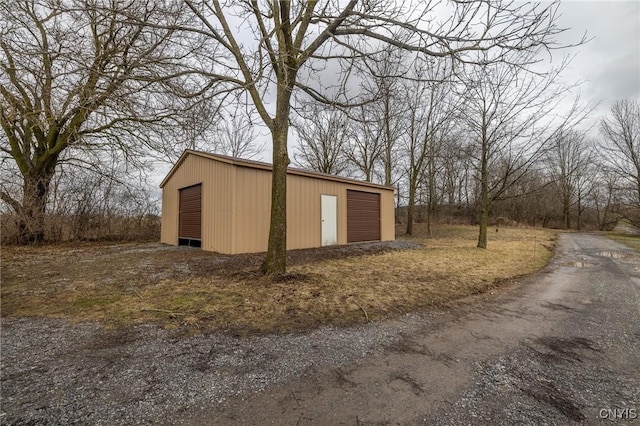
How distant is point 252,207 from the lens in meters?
8.82

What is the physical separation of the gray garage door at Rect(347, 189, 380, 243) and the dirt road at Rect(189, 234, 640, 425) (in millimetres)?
8331

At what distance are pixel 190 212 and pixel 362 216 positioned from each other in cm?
684

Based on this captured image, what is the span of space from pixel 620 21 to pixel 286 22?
5.15 meters

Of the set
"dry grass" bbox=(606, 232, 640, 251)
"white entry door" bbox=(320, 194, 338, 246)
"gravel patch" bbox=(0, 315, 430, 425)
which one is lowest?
"gravel patch" bbox=(0, 315, 430, 425)

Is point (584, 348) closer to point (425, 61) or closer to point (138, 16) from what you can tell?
point (425, 61)

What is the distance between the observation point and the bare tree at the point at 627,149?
783 inches

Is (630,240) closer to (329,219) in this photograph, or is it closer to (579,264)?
(579,264)

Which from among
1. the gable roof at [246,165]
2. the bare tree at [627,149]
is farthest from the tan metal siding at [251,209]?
the bare tree at [627,149]

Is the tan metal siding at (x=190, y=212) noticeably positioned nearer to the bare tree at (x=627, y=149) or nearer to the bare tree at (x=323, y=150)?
the bare tree at (x=323, y=150)

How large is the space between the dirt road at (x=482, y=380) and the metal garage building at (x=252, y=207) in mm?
6374

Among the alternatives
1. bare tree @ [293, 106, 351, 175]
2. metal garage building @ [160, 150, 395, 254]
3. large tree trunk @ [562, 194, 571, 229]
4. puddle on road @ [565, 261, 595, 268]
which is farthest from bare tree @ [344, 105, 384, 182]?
large tree trunk @ [562, 194, 571, 229]

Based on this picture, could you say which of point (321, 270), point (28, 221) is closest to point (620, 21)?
point (321, 270)

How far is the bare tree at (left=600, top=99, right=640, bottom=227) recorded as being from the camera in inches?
783

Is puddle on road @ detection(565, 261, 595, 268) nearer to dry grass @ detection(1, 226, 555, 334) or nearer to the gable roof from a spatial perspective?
dry grass @ detection(1, 226, 555, 334)
